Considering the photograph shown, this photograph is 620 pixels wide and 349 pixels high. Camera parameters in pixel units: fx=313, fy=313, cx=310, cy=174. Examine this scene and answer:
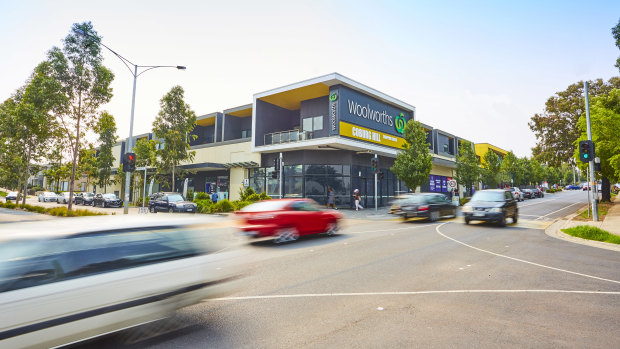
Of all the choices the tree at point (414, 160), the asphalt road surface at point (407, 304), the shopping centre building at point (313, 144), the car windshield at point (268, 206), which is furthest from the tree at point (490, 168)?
the car windshield at point (268, 206)

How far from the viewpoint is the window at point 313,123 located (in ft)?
92.3

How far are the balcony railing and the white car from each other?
22.1 m

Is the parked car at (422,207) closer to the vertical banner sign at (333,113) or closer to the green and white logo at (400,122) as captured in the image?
the vertical banner sign at (333,113)

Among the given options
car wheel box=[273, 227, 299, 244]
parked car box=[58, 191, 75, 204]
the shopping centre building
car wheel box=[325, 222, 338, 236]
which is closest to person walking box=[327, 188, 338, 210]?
the shopping centre building

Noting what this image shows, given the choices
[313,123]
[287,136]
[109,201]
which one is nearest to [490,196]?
[287,136]

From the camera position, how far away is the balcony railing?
25953 mm

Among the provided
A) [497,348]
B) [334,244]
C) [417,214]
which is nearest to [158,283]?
[497,348]

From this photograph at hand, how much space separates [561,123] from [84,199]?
5293 cm

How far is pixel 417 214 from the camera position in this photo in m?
15.5

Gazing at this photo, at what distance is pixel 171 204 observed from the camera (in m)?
22.4

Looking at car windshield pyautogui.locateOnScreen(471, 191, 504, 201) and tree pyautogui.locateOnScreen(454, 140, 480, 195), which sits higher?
tree pyautogui.locateOnScreen(454, 140, 480, 195)

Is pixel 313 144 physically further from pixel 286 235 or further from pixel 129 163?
pixel 286 235

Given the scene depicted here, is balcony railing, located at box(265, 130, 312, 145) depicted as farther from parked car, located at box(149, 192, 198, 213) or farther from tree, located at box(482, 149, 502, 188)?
tree, located at box(482, 149, 502, 188)

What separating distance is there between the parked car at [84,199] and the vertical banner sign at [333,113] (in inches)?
1194
